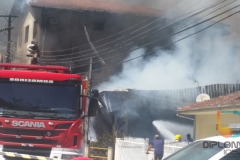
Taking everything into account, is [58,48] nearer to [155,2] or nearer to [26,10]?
[26,10]

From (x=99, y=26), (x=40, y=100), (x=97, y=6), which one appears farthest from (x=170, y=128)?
(x=40, y=100)

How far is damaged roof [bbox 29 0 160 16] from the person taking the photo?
25656mm

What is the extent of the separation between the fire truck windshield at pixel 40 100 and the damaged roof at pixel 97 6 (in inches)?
692

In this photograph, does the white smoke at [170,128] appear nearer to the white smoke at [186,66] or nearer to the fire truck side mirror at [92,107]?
the white smoke at [186,66]

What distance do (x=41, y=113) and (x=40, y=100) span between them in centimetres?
25

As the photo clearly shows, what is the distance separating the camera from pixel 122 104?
20500 millimetres

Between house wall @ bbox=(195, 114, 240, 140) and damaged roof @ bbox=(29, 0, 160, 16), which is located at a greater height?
damaged roof @ bbox=(29, 0, 160, 16)

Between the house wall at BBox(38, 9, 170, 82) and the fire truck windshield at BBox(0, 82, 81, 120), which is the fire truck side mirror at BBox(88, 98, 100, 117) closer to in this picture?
the fire truck windshield at BBox(0, 82, 81, 120)

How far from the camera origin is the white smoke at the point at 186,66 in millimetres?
22969

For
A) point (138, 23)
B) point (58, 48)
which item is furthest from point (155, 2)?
point (58, 48)

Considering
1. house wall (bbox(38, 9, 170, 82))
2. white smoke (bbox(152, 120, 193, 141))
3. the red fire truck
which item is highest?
house wall (bbox(38, 9, 170, 82))

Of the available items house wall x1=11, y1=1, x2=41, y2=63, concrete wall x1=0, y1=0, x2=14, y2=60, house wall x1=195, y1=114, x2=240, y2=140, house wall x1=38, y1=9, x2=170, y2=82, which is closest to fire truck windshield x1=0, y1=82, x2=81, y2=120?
house wall x1=195, y1=114, x2=240, y2=140

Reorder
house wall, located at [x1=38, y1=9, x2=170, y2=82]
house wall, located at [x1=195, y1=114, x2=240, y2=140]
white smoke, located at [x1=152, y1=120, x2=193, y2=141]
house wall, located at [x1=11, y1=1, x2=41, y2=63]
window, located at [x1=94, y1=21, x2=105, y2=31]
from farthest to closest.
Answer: house wall, located at [x1=11, y1=1, x2=41, y2=63], window, located at [x1=94, y1=21, x2=105, y2=31], house wall, located at [x1=38, y1=9, x2=170, y2=82], white smoke, located at [x1=152, y1=120, x2=193, y2=141], house wall, located at [x1=195, y1=114, x2=240, y2=140]

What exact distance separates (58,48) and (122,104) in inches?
298
